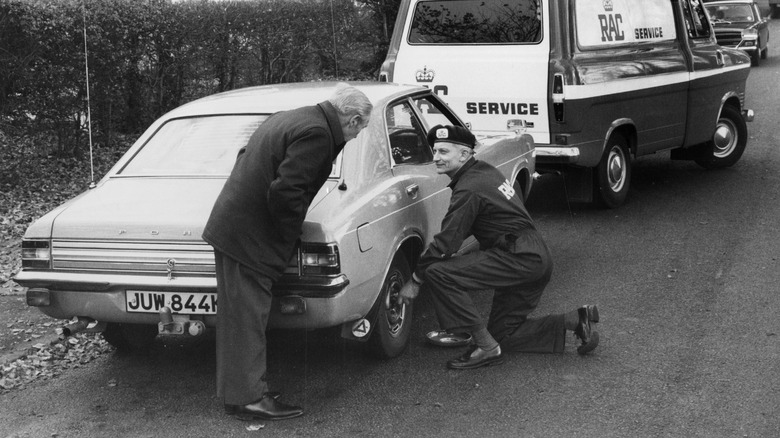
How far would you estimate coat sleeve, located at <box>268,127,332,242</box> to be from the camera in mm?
4781

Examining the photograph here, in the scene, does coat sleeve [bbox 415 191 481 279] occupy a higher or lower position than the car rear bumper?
higher

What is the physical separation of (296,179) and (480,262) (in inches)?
54.5

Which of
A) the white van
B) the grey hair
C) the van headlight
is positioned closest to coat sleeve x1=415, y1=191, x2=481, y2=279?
the grey hair

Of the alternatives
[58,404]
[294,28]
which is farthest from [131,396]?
[294,28]

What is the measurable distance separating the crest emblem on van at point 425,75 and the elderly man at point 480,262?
12.7ft

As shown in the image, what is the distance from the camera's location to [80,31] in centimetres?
1065

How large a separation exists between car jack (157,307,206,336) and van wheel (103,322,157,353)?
95 centimetres

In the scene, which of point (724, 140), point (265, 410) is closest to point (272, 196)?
point (265, 410)

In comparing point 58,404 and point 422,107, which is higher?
point 422,107

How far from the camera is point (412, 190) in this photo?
6023mm

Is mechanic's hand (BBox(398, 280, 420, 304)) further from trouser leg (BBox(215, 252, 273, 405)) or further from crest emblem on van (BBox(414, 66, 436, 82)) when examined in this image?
crest emblem on van (BBox(414, 66, 436, 82))

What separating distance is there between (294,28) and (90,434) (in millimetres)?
10352

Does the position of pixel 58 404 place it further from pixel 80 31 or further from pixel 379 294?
pixel 80 31

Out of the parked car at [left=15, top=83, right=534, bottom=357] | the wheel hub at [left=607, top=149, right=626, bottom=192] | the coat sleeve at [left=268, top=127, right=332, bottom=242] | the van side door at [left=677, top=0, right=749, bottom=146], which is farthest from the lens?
the van side door at [left=677, top=0, right=749, bottom=146]
